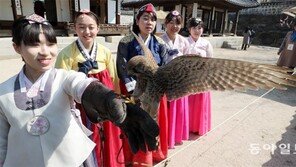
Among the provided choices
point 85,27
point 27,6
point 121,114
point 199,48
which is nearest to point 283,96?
point 199,48

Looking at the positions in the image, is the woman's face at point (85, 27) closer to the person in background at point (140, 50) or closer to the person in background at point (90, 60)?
the person in background at point (90, 60)

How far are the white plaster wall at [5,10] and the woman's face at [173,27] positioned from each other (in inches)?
513

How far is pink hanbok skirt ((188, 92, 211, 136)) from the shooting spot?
380 centimetres

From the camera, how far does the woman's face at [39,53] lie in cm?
127

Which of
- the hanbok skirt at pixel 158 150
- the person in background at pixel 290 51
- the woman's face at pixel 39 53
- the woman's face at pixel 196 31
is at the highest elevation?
the woman's face at pixel 196 31

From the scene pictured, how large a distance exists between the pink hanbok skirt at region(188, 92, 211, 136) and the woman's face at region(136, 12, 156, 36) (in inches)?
59.3

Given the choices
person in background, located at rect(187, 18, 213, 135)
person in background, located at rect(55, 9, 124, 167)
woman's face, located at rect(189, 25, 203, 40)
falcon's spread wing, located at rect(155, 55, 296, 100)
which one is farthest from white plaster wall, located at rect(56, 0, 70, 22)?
falcon's spread wing, located at rect(155, 55, 296, 100)

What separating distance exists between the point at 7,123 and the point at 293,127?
4.33 m

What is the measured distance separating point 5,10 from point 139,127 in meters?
14.8

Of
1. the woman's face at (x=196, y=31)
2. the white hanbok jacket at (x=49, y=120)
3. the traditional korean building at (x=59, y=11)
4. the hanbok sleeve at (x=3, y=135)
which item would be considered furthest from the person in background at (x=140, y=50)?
the traditional korean building at (x=59, y=11)

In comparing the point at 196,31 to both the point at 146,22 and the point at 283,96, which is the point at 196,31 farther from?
the point at 283,96

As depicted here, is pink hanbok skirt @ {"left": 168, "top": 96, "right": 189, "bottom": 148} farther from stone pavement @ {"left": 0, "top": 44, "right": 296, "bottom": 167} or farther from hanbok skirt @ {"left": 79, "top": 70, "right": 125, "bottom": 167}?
hanbok skirt @ {"left": 79, "top": 70, "right": 125, "bottom": 167}

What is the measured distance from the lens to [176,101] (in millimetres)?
3416

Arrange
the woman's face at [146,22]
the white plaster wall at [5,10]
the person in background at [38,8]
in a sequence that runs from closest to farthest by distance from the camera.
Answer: the woman's face at [146,22], the white plaster wall at [5,10], the person in background at [38,8]
